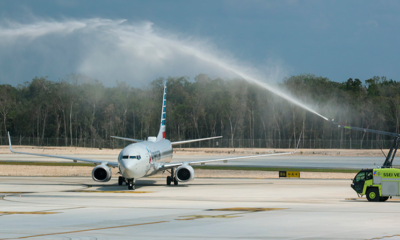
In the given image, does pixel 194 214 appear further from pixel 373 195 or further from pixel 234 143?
pixel 234 143

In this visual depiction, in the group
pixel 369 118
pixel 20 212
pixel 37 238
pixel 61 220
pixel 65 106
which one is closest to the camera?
pixel 37 238

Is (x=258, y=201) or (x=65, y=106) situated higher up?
(x=65, y=106)

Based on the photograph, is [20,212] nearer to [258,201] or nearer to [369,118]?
[258,201]

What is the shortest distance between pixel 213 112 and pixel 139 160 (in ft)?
440

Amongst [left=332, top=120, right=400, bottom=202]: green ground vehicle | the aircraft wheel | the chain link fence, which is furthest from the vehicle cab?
the chain link fence

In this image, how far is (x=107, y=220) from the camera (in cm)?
2264

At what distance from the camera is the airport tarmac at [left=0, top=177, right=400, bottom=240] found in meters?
18.6

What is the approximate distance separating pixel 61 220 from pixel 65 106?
15776 cm

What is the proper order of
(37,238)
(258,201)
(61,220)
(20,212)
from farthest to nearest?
(258,201)
(20,212)
(61,220)
(37,238)

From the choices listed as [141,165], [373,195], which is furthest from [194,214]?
[141,165]

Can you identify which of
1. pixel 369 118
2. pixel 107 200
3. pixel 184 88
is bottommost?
pixel 107 200

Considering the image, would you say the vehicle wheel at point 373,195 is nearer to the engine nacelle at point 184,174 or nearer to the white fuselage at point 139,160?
the engine nacelle at point 184,174

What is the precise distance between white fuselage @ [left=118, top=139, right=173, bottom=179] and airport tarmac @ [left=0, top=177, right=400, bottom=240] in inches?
67.6

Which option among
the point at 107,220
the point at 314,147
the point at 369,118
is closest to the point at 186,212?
the point at 107,220
